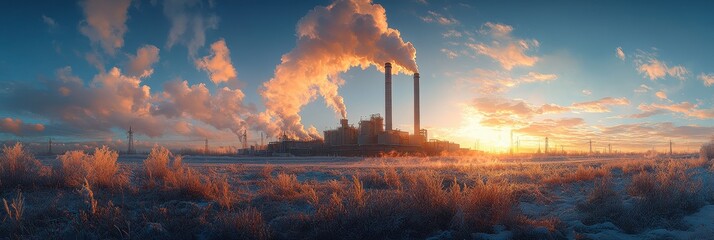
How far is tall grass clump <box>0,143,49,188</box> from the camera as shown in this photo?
1091cm

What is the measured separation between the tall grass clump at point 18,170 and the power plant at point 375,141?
4819 cm

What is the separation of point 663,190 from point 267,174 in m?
11.7

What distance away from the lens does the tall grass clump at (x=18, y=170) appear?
10914 millimetres

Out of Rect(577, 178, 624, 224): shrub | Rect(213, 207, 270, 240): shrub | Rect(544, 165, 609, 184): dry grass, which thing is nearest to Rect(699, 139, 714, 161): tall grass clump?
Rect(544, 165, 609, 184): dry grass

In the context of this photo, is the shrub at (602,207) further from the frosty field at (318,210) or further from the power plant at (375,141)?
the power plant at (375,141)

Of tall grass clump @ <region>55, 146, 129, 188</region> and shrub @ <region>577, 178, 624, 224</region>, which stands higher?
tall grass clump @ <region>55, 146, 129, 188</region>

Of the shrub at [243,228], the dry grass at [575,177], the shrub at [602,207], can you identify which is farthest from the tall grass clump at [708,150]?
the shrub at [243,228]

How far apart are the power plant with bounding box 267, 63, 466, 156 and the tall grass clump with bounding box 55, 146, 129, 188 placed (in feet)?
156

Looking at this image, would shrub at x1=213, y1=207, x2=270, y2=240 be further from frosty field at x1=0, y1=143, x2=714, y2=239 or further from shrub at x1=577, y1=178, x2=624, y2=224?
shrub at x1=577, y1=178, x2=624, y2=224

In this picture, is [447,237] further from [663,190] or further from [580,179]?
[580,179]

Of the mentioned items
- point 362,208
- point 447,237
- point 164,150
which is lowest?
point 447,237

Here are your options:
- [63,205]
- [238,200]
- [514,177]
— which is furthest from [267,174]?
[514,177]

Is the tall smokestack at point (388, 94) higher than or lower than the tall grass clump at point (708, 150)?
higher

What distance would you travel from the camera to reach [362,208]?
26.0ft
